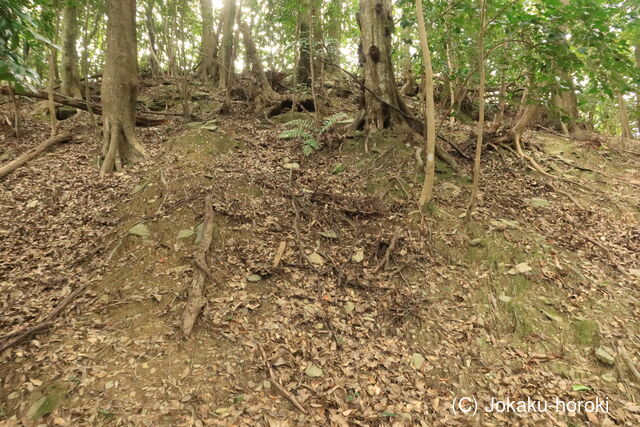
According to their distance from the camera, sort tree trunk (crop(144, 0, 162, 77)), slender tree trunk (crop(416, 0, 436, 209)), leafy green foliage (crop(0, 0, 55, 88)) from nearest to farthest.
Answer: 1. leafy green foliage (crop(0, 0, 55, 88))
2. slender tree trunk (crop(416, 0, 436, 209))
3. tree trunk (crop(144, 0, 162, 77))

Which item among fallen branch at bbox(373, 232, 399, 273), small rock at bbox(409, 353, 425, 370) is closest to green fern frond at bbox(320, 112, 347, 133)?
fallen branch at bbox(373, 232, 399, 273)

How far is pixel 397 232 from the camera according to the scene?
5.93 meters

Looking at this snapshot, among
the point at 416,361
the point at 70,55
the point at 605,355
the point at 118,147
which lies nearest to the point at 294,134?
the point at 118,147

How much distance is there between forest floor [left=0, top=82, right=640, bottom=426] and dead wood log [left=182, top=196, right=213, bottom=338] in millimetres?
115

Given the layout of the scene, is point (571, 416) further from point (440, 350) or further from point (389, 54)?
point (389, 54)

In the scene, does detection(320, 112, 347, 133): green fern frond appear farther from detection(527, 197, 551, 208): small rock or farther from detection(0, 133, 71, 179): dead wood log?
detection(0, 133, 71, 179): dead wood log

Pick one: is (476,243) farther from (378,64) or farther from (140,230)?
(140,230)

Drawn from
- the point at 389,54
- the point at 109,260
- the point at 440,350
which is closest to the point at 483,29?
the point at 389,54

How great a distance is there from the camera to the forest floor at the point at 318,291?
366 cm

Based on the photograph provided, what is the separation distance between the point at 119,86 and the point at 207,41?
26.5 ft

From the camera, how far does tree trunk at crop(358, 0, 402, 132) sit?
7.43 m

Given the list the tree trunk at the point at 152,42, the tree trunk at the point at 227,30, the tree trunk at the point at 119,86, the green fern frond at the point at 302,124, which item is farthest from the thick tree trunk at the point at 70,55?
the green fern frond at the point at 302,124

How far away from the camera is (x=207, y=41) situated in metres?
14.1

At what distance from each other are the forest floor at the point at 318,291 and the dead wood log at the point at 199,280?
12cm
